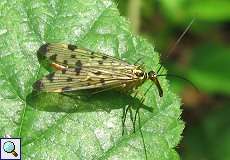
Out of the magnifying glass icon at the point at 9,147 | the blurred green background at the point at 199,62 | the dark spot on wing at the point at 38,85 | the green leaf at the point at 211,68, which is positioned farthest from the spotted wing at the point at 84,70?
the green leaf at the point at 211,68

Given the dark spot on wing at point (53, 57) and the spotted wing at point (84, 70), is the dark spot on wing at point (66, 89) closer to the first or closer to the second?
the spotted wing at point (84, 70)

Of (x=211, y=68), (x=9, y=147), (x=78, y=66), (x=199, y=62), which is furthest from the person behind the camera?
(x=199, y=62)

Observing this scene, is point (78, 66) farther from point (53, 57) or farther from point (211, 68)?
point (211, 68)

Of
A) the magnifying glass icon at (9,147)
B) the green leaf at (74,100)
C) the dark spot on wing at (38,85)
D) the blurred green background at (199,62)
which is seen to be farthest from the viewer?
the blurred green background at (199,62)

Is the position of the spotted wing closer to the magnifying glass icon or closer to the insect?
the insect

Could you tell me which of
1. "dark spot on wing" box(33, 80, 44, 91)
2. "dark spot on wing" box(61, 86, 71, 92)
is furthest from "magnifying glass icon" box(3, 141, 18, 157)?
"dark spot on wing" box(61, 86, 71, 92)

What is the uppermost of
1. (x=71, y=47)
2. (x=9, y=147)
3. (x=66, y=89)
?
(x=71, y=47)

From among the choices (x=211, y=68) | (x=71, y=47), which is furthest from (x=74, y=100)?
(x=211, y=68)

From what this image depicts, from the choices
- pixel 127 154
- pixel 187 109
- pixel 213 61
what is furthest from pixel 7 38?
pixel 187 109
